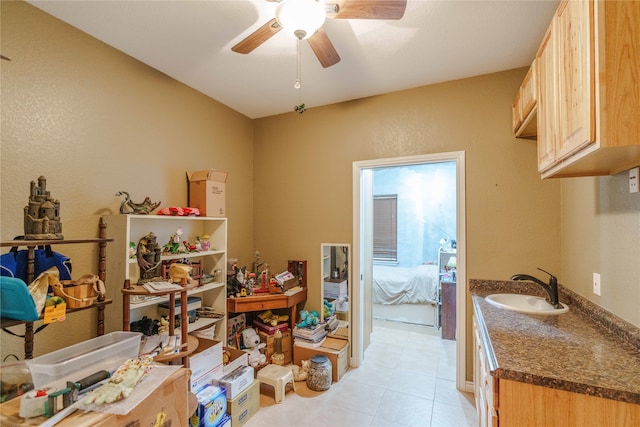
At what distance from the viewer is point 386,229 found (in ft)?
17.8

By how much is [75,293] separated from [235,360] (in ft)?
4.39

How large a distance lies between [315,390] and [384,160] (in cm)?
224

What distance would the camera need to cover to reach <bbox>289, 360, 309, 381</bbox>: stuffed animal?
2693 mm

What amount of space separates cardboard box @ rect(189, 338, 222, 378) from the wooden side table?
2.83m

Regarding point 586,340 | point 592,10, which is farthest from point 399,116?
point 586,340

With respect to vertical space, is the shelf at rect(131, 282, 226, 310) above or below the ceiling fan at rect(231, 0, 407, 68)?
below

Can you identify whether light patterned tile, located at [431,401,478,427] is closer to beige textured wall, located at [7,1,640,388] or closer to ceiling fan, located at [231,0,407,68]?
beige textured wall, located at [7,1,640,388]

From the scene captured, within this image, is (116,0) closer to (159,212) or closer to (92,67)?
(92,67)

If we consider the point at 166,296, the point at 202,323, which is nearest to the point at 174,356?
the point at 166,296

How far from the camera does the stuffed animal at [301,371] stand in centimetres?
269

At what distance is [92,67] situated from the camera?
6.48ft

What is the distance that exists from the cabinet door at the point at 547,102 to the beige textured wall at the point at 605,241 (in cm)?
35

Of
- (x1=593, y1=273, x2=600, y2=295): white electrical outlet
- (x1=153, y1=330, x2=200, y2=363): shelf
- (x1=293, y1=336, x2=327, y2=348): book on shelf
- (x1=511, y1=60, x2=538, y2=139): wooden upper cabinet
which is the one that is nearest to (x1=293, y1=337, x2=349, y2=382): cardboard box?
(x1=293, y1=336, x2=327, y2=348): book on shelf

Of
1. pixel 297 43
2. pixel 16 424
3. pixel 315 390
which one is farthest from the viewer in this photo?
pixel 315 390
